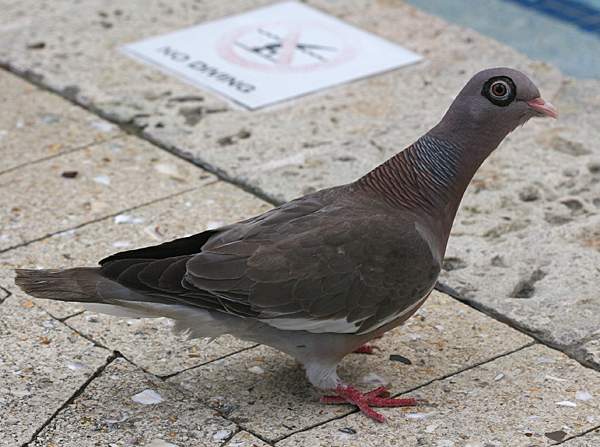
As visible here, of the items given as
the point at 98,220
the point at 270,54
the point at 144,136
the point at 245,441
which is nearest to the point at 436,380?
the point at 245,441

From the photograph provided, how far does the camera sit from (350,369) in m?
4.06

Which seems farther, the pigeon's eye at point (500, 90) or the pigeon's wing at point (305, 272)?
the pigeon's eye at point (500, 90)

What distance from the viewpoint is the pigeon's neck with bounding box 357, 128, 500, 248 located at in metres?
3.82

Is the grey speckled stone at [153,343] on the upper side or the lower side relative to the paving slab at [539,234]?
lower

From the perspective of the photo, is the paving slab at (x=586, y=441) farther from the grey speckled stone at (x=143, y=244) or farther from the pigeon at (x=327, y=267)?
the grey speckled stone at (x=143, y=244)

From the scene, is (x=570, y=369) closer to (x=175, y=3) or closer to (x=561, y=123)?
(x=561, y=123)

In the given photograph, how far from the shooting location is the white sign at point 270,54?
6.00 m

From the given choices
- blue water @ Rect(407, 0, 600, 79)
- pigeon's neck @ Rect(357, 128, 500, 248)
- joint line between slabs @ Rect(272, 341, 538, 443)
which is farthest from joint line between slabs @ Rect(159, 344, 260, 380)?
blue water @ Rect(407, 0, 600, 79)

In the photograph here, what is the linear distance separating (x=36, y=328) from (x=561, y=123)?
2.67 metres

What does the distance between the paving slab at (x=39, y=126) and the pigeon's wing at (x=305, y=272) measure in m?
1.83

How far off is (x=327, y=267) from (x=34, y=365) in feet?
3.36

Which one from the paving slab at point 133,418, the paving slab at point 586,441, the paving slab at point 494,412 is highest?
the paving slab at point 586,441

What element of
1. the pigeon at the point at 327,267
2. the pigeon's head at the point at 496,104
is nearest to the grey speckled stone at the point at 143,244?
the pigeon at the point at 327,267

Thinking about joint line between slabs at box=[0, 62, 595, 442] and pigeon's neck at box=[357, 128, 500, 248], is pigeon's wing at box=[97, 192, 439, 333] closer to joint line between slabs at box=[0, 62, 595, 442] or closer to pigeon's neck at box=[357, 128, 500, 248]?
pigeon's neck at box=[357, 128, 500, 248]
